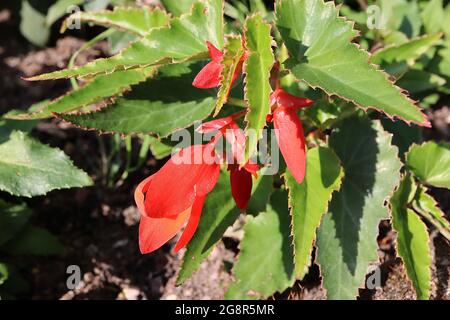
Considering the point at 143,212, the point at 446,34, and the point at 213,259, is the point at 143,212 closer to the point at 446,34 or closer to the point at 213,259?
the point at 213,259

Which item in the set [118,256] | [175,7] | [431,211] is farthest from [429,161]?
[118,256]

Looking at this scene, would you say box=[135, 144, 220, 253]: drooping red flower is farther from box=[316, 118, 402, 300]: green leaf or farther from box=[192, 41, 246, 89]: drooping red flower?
box=[316, 118, 402, 300]: green leaf

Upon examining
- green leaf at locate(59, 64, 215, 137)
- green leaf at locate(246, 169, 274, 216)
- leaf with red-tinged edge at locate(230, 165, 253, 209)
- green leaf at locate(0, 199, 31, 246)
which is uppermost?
green leaf at locate(59, 64, 215, 137)

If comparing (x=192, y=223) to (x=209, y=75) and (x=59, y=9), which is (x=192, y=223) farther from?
(x=59, y=9)

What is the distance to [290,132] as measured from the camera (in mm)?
948

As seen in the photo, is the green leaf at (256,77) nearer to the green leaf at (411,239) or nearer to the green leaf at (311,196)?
the green leaf at (311,196)

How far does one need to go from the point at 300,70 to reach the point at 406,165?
1.19 feet

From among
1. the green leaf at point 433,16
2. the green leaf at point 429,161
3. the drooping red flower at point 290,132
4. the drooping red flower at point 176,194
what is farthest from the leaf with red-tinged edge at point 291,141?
the green leaf at point 433,16

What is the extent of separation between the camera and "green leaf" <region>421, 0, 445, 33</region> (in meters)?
1.57

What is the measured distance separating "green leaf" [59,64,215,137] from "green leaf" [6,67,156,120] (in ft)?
0.10

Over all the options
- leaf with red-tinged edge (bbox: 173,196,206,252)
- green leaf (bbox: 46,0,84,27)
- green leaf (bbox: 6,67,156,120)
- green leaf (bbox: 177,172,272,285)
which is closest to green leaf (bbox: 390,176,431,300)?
green leaf (bbox: 177,172,272,285)

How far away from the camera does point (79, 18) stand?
4.25 feet

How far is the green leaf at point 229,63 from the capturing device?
0.90 m

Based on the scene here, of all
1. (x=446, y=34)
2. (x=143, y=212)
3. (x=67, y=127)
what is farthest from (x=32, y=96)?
(x=446, y=34)
